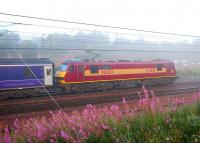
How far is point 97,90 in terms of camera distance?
3306 centimetres

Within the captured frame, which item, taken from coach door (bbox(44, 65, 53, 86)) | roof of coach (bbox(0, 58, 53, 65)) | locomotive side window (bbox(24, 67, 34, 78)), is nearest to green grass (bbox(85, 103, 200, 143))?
roof of coach (bbox(0, 58, 53, 65))

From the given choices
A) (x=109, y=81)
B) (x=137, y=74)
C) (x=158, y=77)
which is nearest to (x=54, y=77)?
(x=109, y=81)

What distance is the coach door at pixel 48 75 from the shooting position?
2983cm

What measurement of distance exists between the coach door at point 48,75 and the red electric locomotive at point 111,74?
948 millimetres

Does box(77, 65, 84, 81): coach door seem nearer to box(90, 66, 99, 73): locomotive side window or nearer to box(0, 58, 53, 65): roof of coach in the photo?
box(90, 66, 99, 73): locomotive side window

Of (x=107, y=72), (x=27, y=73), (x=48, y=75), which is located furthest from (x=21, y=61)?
(x=107, y=72)

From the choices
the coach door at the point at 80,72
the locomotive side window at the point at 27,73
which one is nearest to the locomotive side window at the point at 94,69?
the coach door at the point at 80,72

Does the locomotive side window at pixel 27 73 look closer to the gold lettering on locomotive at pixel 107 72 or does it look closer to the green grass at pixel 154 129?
the gold lettering on locomotive at pixel 107 72

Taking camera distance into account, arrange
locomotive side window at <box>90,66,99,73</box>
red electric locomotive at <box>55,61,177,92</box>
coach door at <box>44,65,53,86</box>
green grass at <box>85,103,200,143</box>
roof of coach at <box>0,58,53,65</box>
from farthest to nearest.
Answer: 1. locomotive side window at <box>90,66,99,73</box>
2. red electric locomotive at <box>55,61,177,92</box>
3. coach door at <box>44,65,53,86</box>
4. roof of coach at <box>0,58,53,65</box>
5. green grass at <box>85,103,200,143</box>

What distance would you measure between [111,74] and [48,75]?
647 cm

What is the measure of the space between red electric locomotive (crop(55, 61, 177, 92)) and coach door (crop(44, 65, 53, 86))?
948 mm

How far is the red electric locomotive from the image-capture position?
100 feet

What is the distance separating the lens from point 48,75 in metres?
30.0

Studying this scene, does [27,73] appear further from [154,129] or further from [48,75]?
[154,129]
